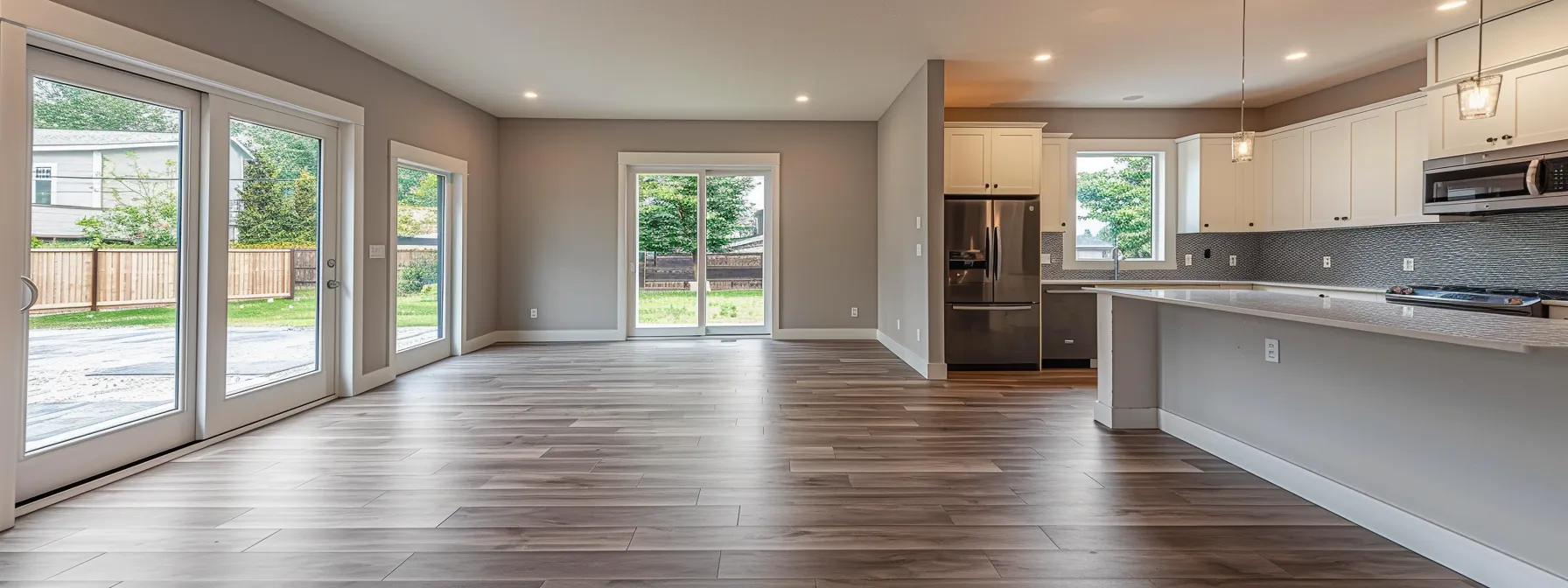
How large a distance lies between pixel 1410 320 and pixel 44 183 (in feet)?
16.9

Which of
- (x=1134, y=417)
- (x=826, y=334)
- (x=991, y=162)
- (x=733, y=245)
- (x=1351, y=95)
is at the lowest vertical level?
(x=1134, y=417)

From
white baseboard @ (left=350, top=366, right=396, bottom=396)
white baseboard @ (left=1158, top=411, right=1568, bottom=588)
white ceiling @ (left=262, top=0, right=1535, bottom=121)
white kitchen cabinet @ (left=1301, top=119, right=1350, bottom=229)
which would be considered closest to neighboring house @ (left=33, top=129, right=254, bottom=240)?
white ceiling @ (left=262, top=0, right=1535, bottom=121)

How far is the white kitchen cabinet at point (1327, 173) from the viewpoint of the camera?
17.2 ft

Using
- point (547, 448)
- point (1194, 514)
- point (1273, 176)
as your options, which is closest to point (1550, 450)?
point (1194, 514)

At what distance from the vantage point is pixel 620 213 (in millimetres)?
7293

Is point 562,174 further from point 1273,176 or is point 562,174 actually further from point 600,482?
point 1273,176

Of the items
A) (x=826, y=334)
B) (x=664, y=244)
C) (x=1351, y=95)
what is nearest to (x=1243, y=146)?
(x=1351, y=95)

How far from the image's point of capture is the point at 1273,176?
5953 mm

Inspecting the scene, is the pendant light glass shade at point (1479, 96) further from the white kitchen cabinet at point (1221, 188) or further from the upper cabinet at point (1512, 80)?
the white kitchen cabinet at point (1221, 188)

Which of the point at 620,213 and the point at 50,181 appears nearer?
the point at 50,181

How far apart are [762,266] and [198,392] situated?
204 inches

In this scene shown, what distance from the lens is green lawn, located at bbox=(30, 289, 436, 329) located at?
276cm

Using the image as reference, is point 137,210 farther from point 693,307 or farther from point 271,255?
point 693,307

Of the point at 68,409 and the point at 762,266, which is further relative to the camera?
the point at 762,266
